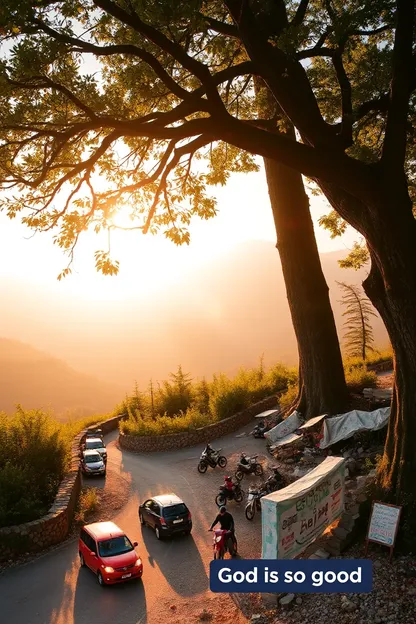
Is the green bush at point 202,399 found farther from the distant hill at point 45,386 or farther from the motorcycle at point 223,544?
the distant hill at point 45,386

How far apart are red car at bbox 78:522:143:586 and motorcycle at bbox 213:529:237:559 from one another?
6.59ft

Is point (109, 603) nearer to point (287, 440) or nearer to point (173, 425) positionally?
point (287, 440)

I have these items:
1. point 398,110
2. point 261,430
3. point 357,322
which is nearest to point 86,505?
point 261,430

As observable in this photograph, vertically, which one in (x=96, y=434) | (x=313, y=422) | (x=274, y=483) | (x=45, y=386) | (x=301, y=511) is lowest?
(x=45, y=386)

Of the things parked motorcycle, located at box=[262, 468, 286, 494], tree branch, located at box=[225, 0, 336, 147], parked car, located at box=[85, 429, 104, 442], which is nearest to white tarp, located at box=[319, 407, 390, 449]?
parked motorcycle, located at box=[262, 468, 286, 494]

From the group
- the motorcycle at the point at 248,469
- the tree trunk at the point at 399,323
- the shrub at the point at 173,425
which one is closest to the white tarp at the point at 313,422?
the motorcycle at the point at 248,469

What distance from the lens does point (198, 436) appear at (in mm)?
27781

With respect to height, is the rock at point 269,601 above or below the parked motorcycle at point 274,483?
below

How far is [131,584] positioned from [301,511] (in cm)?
508

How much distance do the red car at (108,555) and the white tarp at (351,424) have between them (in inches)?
334

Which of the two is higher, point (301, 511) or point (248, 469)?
point (301, 511)

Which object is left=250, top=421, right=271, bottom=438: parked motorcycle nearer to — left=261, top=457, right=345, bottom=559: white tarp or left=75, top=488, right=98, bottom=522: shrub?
left=75, top=488, right=98, bottom=522: shrub

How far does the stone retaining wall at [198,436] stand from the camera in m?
27.8

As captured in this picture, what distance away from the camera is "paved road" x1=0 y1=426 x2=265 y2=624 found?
10961mm
